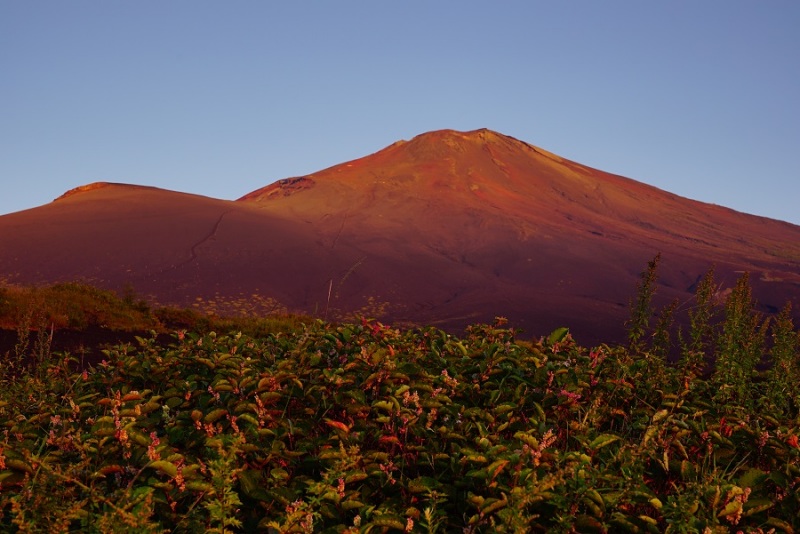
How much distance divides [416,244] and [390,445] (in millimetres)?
48693

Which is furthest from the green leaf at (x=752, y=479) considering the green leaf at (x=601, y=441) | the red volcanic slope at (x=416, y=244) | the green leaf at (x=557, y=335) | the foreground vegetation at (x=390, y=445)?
the red volcanic slope at (x=416, y=244)

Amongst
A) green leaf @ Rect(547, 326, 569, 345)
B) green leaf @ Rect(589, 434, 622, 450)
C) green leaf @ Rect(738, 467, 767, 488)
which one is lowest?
green leaf @ Rect(738, 467, 767, 488)

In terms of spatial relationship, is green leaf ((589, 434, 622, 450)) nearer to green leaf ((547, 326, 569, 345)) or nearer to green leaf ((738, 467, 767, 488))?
green leaf ((738, 467, 767, 488))

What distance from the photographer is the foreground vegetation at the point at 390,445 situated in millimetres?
2518

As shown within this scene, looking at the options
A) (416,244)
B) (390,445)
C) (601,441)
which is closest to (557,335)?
(601,441)

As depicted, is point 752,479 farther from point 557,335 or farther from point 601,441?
point 557,335

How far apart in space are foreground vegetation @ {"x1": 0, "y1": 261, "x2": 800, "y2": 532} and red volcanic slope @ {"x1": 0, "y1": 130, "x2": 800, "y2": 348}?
2030 cm

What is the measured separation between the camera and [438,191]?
217ft

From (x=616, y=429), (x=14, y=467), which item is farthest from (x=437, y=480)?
(x=14, y=467)

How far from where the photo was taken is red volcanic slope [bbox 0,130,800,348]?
125ft

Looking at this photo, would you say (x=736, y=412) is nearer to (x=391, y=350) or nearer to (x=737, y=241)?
(x=391, y=350)

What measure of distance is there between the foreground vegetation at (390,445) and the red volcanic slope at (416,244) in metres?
20.3

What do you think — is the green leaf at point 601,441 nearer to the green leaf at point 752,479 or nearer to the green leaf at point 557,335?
the green leaf at point 752,479

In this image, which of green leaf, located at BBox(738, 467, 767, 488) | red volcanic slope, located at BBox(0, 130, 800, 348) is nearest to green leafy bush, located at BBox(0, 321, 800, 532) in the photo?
green leaf, located at BBox(738, 467, 767, 488)
